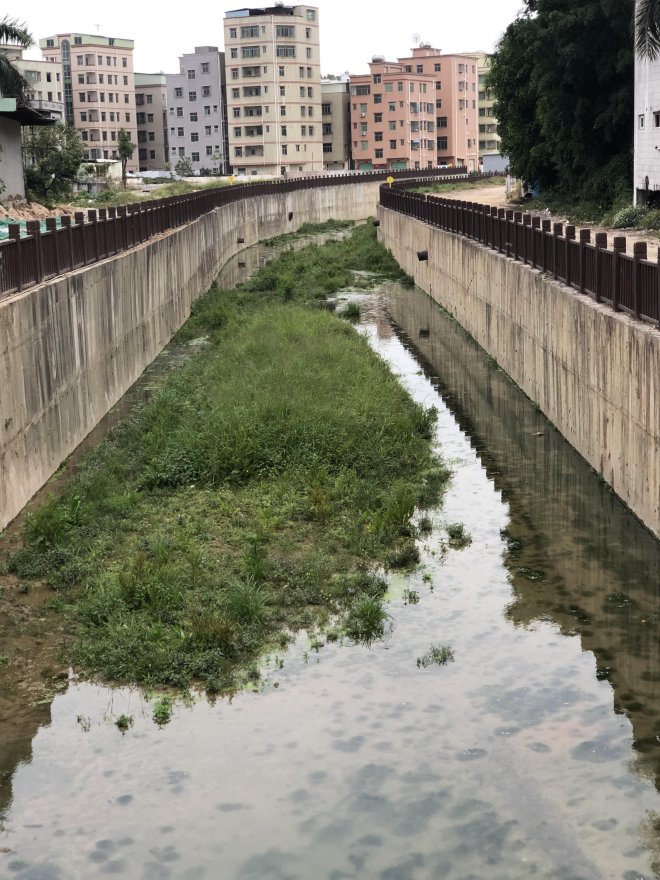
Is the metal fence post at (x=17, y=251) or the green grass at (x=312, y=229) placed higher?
the metal fence post at (x=17, y=251)

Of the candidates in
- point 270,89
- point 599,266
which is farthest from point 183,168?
point 599,266

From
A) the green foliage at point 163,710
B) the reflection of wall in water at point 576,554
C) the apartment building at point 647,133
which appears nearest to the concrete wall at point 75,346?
the green foliage at point 163,710

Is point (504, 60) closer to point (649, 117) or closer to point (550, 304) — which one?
point (649, 117)

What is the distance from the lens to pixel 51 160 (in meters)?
66.4

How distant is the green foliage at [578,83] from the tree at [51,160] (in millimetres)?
23941

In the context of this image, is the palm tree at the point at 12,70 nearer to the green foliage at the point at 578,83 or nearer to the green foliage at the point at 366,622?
the green foliage at the point at 578,83

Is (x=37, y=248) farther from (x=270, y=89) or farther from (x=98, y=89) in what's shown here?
(x=98, y=89)

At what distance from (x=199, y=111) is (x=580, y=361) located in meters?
116

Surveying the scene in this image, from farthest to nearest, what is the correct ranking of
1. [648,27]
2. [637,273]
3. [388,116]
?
[388,116] → [648,27] → [637,273]

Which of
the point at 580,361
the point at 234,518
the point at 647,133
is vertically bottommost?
the point at 234,518

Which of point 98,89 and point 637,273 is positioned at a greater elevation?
point 98,89

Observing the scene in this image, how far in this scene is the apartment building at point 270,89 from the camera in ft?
401

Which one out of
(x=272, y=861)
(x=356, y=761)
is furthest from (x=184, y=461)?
(x=272, y=861)

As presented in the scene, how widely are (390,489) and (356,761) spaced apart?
23.6 ft
